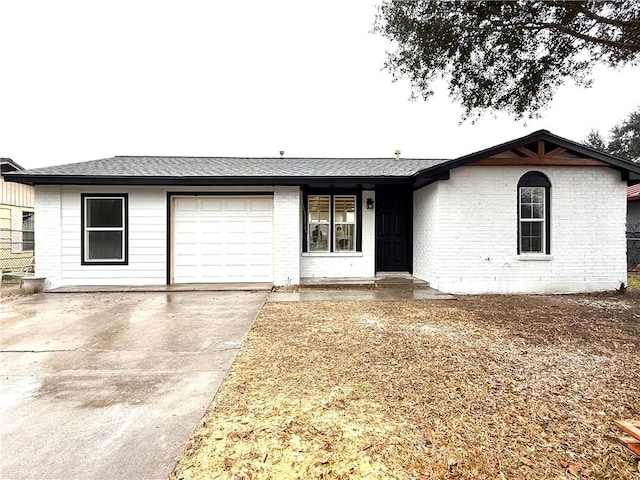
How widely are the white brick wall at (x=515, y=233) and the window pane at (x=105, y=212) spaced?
811cm

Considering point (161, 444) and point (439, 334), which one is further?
point (439, 334)

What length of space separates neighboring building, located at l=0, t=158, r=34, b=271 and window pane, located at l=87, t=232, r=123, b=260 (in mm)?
5166

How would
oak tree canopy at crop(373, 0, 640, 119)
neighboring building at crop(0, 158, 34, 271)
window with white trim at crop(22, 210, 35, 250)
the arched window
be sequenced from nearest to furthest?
oak tree canopy at crop(373, 0, 640, 119)
the arched window
neighboring building at crop(0, 158, 34, 271)
window with white trim at crop(22, 210, 35, 250)

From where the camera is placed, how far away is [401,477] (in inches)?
78.5

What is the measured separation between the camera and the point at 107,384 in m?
3.31

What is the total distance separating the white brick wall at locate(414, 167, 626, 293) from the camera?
845 cm

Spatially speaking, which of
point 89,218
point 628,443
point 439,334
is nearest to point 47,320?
point 89,218

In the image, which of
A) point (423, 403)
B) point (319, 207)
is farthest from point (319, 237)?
point (423, 403)

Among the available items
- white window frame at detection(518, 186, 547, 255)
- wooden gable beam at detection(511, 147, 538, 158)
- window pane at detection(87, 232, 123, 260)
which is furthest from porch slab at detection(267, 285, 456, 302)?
window pane at detection(87, 232, 123, 260)

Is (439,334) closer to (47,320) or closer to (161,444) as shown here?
(161,444)

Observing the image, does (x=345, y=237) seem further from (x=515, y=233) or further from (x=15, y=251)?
(x=15, y=251)

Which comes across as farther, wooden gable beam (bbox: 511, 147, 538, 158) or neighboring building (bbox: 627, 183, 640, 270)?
neighboring building (bbox: 627, 183, 640, 270)

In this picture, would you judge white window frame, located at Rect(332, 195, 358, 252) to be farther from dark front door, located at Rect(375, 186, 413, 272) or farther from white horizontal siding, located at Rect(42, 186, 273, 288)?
white horizontal siding, located at Rect(42, 186, 273, 288)

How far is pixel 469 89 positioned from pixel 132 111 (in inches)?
683
